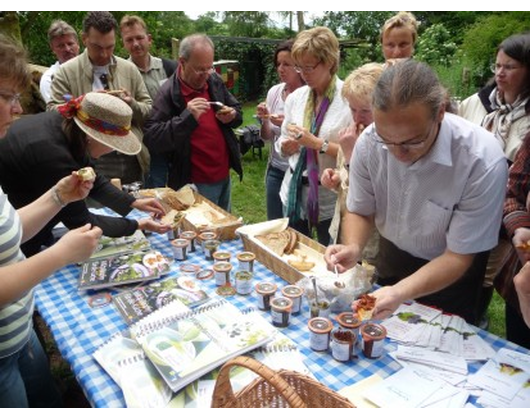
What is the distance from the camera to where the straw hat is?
2242mm

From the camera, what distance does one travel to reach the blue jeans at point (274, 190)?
390cm

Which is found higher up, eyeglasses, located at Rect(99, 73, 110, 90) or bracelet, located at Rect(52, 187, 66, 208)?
eyeglasses, located at Rect(99, 73, 110, 90)

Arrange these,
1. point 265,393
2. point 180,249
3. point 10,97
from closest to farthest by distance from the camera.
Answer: point 265,393
point 10,97
point 180,249

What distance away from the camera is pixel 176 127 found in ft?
11.0

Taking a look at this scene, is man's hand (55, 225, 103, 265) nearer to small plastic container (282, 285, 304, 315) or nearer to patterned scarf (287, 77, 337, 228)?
small plastic container (282, 285, 304, 315)

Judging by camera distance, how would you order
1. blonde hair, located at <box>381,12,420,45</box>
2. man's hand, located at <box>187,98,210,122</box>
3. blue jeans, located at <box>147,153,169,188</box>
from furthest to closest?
blue jeans, located at <box>147,153,169,188</box> < blonde hair, located at <box>381,12,420,45</box> < man's hand, located at <box>187,98,210,122</box>

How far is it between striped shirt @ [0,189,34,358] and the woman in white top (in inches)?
96.5

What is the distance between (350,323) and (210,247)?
1055 mm

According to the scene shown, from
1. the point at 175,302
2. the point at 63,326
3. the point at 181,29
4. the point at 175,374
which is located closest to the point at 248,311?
the point at 175,302

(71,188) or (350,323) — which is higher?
(71,188)

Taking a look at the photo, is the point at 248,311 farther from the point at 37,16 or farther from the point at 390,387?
the point at 37,16

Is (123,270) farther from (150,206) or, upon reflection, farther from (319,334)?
(319,334)

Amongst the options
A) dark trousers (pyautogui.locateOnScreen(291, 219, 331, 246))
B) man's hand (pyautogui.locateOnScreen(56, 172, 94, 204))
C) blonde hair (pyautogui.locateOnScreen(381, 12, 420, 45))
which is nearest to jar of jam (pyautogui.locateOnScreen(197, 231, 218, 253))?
man's hand (pyautogui.locateOnScreen(56, 172, 94, 204))

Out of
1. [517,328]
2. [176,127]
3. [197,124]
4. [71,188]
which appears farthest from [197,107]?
[517,328]
